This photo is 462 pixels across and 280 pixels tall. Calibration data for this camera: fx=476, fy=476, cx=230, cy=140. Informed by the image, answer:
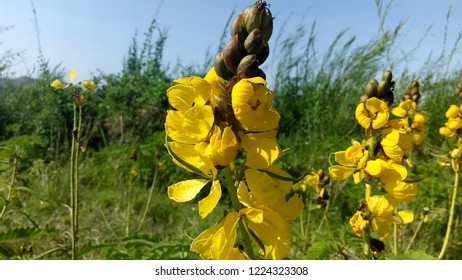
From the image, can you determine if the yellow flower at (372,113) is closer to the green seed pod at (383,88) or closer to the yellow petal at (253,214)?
the green seed pod at (383,88)

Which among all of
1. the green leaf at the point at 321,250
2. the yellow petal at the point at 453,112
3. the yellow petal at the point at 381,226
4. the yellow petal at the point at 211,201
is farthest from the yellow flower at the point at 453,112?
the yellow petal at the point at 211,201

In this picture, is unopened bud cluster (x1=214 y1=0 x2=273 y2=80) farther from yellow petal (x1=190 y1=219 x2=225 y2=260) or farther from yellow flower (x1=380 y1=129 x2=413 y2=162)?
yellow flower (x1=380 y1=129 x2=413 y2=162)

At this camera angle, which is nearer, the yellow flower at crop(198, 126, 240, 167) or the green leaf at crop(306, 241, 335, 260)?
the yellow flower at crop(198, 126, 240, 167)

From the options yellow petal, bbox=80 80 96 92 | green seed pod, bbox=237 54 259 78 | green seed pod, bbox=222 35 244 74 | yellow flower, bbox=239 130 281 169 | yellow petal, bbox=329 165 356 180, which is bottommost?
yellow petal, bbox=329 165 356 180

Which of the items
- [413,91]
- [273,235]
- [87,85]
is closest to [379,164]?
[273,235]

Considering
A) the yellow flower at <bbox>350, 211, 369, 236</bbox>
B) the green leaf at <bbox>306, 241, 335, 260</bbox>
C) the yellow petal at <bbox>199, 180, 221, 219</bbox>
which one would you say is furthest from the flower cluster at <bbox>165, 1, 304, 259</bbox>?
the green leaf at <bbox>306, 241, 335, 260</bbox>

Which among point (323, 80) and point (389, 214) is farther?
point (323, 80)

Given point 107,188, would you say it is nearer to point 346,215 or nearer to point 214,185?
point 346,215

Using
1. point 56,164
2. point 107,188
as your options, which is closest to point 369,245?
point 107,188
